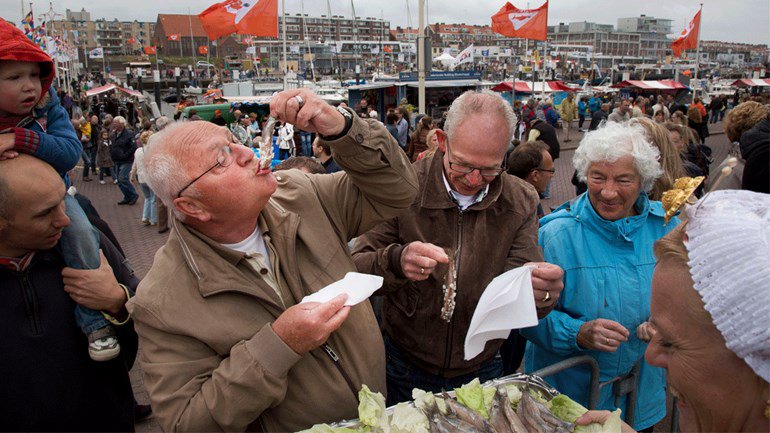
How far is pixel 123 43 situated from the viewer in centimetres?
13538

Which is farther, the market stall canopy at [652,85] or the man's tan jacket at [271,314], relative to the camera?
the market stall canopy at [652,85]

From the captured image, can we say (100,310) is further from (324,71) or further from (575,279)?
(324,71)

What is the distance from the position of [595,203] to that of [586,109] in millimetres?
26288

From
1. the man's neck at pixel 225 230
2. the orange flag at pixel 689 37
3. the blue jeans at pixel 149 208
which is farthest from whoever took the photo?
the orange flag at pixel 689 37

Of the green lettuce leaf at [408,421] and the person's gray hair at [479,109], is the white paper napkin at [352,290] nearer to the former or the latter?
the green lettuce leaf at [408,421]

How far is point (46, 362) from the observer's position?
210 cm

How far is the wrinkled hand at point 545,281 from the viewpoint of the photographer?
6.86 feet

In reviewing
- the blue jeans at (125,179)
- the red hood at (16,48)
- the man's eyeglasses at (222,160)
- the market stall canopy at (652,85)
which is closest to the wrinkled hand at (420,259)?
the man's eyeglasses at (222,160)

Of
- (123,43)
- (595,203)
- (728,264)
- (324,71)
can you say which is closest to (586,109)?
(595,203)

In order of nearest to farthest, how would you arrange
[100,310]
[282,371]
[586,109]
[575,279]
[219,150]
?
[282,371]
[219,150]
[100,310]
[575,279]
[586,109]

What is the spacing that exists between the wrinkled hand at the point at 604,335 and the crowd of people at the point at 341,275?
0.01 metres

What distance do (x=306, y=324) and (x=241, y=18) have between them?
1453 cm

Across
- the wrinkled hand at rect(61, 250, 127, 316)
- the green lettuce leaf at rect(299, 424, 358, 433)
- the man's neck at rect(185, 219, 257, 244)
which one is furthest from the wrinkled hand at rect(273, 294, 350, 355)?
the wrinkled hand at rect(61, 250, 127, 316)

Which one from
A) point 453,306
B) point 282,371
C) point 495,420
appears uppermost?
point 282,371
